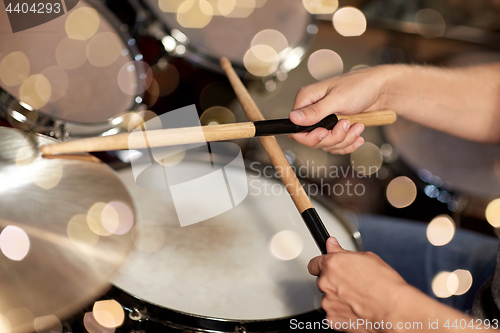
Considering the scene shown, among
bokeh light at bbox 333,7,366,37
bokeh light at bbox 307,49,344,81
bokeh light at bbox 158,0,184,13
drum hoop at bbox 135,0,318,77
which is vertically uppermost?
bokeh light at bbox 333,7,366,37

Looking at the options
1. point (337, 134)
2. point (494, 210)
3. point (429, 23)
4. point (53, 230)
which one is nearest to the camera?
point (53, 230)

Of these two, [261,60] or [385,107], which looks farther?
[261,60]

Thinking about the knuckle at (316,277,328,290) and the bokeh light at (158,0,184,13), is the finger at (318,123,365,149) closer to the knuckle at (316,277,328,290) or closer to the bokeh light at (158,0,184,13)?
the knuckle at (316,277,328,290)

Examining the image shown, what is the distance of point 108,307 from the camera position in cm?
47

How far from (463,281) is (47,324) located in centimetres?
68

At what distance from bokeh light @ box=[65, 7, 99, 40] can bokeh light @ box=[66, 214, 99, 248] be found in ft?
1.36

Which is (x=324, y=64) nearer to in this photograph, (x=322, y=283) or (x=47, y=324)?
(x=322, y=283)

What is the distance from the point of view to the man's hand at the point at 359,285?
1.32 ft

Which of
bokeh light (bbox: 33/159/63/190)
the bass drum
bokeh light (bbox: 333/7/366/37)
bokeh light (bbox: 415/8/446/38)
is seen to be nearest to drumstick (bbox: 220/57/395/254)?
the bass drum

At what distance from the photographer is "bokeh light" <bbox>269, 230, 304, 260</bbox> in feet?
2.12

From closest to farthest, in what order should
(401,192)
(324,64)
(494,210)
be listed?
(494,210) < (401,192) < (324,64)

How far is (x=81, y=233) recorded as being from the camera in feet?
1.67

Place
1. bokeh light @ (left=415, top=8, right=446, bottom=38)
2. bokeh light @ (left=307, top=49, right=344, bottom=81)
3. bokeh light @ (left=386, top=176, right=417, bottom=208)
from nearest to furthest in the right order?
bokeh light @ (left=386, top=176, right=417, bottom=208) < bokeh light @ (left=307, top=49, right=344, bottom=81) < bokeh light @ (left=415, top=8, right=446, bottom=38)

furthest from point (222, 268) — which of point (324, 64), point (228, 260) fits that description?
point (324, 64)
